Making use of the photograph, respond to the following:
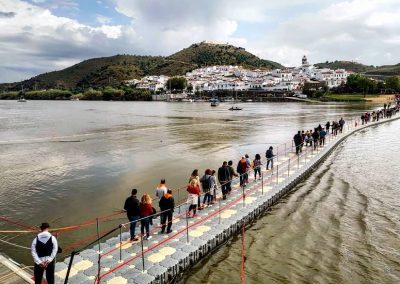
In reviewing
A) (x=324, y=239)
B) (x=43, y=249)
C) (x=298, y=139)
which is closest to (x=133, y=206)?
(x=43, y=249)

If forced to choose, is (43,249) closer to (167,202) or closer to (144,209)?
(144,209)

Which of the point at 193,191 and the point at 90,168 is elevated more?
the point at 193,191

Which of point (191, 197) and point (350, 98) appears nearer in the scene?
point (191, 197)

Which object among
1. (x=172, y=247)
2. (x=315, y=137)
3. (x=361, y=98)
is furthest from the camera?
(x=361, y=98)

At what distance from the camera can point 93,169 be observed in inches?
966

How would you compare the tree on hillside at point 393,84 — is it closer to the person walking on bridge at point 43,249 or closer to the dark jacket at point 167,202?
the dark jacket at point 167,202

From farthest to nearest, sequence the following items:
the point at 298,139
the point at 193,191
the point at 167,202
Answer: the point at 298,139 < the point at 193,191 < the point at 167,202

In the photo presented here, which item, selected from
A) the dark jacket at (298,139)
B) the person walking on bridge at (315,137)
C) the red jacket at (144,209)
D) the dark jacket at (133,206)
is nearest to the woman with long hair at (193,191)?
the red jacket at (144,209)

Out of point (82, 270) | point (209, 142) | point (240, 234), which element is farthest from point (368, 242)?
point (209, 142)

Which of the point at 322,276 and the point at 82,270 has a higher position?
the point at 82,270

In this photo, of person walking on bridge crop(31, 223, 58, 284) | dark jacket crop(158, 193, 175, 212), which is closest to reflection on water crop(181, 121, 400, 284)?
dark jacket crop(158, 193, 175, 212)

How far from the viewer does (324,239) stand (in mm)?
12289

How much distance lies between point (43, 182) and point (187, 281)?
14.8m

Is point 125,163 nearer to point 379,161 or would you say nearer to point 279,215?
point 279,215
